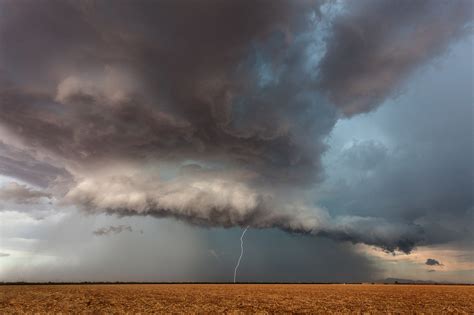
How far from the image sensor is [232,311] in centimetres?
3556

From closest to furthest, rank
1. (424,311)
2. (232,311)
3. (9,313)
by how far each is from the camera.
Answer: (9,313) → (232,311) → (424,311)

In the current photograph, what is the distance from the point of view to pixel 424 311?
38.1 metres

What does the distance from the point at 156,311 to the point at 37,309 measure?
1194 centimetres

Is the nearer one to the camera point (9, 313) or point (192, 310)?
point (9, 313)

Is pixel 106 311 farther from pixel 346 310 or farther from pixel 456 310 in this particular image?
pixel 456 310

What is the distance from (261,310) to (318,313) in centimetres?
578

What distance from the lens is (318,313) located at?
1374 inches

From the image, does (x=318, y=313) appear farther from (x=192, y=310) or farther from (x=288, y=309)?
(x=192, y=310)

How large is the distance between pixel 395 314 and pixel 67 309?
108ft

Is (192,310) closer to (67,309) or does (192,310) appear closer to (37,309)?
(67,309)

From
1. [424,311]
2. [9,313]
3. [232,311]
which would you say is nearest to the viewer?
[9,313]

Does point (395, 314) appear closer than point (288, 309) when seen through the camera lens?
Yes

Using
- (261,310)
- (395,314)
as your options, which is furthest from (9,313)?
(395,314)

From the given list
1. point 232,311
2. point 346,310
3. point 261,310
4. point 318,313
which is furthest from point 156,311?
point 346,310
